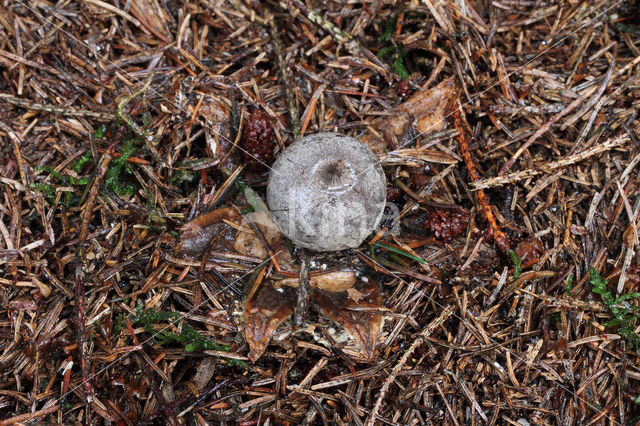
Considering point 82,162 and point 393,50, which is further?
point 393,50

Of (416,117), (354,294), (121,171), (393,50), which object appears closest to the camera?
(354,294)

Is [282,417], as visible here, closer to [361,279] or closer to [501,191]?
[361,279]

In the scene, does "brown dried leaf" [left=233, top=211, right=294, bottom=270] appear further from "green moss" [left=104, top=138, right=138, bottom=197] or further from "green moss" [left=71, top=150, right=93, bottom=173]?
"green moss" [left=71, top=150, right=93, bottom=173]

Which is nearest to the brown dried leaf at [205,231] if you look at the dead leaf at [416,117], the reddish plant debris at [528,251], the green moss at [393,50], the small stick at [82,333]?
the small stick at [82,333]

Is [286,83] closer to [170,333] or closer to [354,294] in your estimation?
[354,294]

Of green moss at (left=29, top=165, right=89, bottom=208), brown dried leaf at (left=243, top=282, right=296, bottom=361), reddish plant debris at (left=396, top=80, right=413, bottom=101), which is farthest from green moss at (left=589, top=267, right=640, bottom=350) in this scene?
green moss at (left=29, top=165, right=89, bottom=208)

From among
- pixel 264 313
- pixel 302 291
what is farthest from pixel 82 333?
pixel 302 291
